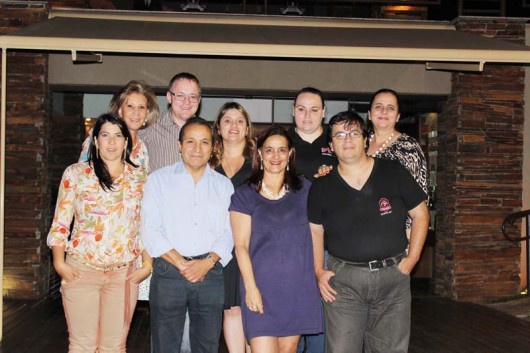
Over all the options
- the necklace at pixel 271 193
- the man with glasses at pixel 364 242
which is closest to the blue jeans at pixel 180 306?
the necklace at pixel 271 193

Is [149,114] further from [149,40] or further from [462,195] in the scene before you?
[462,195]

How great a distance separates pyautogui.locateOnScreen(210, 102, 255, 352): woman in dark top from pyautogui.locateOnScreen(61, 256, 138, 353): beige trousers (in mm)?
803

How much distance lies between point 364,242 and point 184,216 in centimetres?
112

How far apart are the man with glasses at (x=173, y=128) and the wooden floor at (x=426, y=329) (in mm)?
2325

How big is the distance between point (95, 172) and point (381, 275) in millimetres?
1856

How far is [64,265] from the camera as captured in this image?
3.65 metres

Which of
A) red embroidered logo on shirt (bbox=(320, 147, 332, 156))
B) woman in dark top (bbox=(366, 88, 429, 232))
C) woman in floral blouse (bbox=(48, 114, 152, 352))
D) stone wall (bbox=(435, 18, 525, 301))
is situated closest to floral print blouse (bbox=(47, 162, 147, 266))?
woman in floral blouse (bbox=(48, 114, 152, 352))

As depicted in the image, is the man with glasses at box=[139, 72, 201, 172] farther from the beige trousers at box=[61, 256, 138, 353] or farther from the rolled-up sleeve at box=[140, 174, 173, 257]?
the beige trousers at box=[61, 256, 138, 353]

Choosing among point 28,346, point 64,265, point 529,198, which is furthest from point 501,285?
point 64,265

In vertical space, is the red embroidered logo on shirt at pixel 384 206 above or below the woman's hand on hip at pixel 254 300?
above

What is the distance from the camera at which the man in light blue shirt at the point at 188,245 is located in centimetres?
372

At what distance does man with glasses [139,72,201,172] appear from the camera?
14.8 ft

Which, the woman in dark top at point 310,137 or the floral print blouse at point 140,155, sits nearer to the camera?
the floral print blouse at point 140,155

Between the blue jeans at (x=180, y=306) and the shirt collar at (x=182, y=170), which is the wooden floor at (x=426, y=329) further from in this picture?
the shirt collar at (x=182, y=170)
